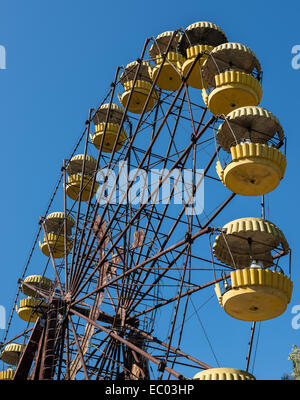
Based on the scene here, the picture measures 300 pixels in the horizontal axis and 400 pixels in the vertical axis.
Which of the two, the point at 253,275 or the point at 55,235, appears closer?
the point at 253,275

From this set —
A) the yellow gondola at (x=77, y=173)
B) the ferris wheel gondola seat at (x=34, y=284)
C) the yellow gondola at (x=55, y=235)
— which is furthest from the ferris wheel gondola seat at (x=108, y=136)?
the ferris wheel gondola seat at (x=34, y=284)

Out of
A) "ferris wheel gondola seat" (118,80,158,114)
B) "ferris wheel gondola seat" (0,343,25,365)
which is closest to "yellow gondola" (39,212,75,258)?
"ferris wheel gondola seat" (0,343,25,365)

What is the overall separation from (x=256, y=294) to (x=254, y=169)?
134 inches

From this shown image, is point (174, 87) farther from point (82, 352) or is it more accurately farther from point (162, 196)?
point (82, 352)

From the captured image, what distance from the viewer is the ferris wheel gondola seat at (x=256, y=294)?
53.8 ft

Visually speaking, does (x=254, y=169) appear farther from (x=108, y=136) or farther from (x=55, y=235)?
(x=55, y=235)

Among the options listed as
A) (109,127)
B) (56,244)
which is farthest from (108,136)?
(56,244)

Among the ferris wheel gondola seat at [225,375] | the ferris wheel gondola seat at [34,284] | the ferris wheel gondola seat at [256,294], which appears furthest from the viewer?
the ferris wheel gondola seat at [34,284]

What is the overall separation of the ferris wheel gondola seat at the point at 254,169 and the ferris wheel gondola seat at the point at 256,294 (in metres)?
2.49

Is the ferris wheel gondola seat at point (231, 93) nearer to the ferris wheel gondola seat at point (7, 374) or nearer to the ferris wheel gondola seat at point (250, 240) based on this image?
the ferris wheel gondola seat at point (250, 240)

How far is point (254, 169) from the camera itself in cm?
1758

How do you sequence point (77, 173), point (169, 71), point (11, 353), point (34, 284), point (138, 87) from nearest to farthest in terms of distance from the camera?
point (169, 71), point (138, 87), point (77, 173), point (34, 284), point (11, 353)
